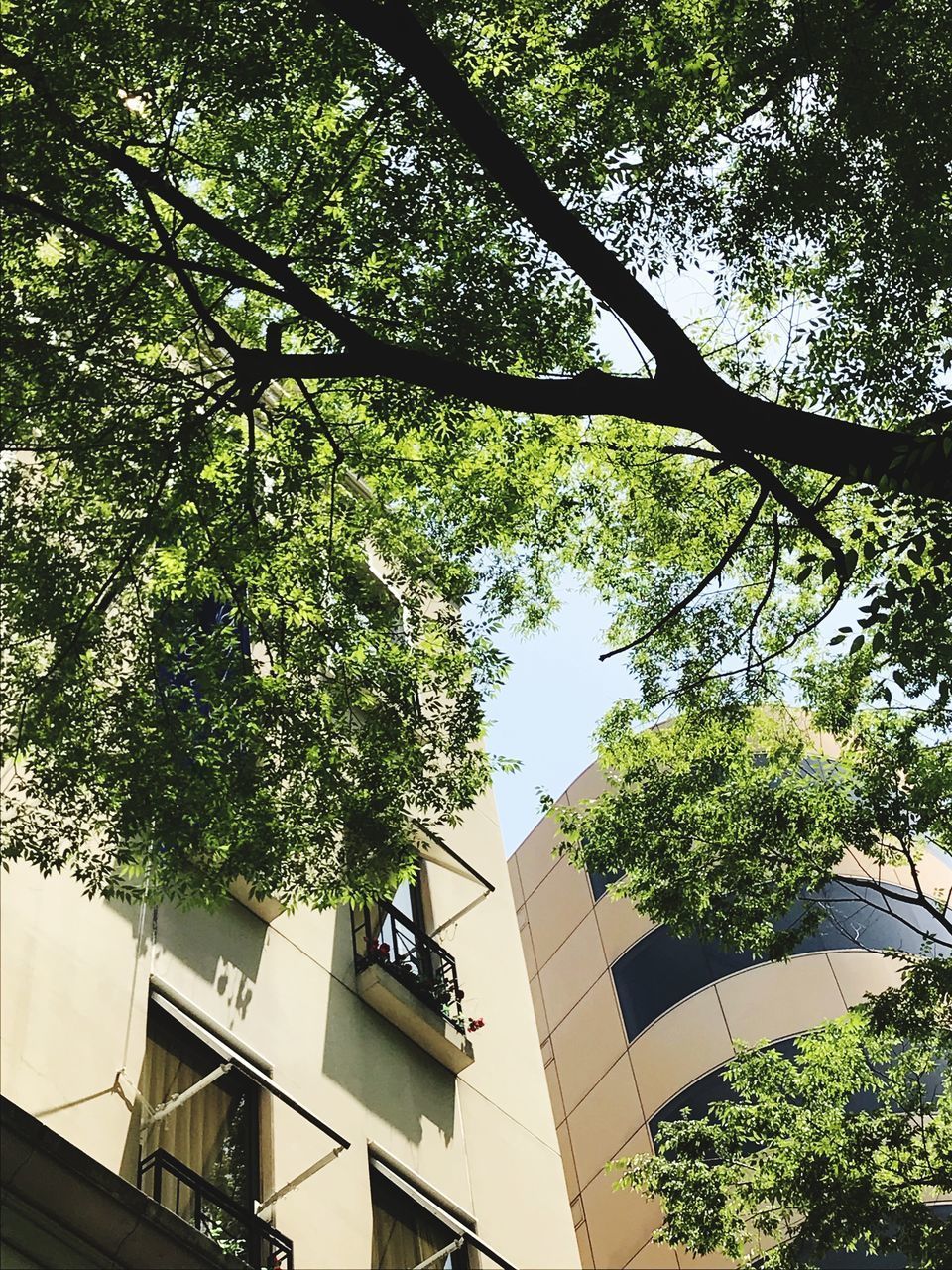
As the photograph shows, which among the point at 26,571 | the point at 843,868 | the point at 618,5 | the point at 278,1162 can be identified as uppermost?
the point at 843,868

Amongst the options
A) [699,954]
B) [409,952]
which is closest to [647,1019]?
[699,954]

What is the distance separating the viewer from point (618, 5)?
35.4 feet

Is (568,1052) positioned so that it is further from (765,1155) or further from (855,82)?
(855,82)

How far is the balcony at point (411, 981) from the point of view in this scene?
1402 cm

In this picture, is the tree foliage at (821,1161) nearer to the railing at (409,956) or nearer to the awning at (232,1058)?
the railing at (409,956)

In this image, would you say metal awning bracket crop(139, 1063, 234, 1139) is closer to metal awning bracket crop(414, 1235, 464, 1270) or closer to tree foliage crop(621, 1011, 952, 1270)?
metal awning bracket crop(414, 1235, 464, 1270)

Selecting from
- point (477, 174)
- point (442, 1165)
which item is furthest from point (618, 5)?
point (442, 1165)

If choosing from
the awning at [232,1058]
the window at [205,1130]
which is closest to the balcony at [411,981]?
the window at [205,1130]

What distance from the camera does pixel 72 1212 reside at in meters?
8.14

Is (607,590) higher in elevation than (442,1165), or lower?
higher

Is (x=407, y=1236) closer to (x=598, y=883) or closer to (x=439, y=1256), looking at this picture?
(x=439, y=1256)

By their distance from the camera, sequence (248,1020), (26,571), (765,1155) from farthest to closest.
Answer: (765,1155), (248,1020), (26,571)

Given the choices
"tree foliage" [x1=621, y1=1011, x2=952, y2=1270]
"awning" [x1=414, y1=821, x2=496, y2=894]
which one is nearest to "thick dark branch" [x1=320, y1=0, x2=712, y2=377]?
"awning" [x1=414, y1=821, x2=496, y2=894]

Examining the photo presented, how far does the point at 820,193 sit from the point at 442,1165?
1116cm
